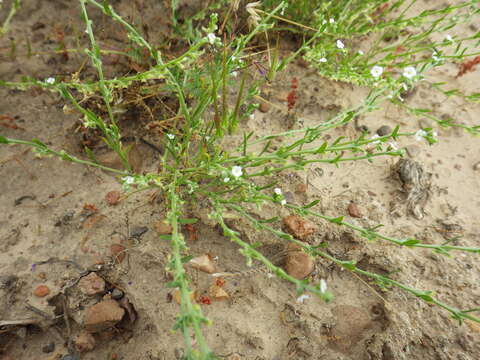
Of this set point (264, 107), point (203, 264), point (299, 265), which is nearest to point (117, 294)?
point (203, 264)

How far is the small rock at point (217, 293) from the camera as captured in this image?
2.04 metres

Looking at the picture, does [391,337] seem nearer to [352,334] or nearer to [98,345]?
[352,334]

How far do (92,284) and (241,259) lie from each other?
894 mm

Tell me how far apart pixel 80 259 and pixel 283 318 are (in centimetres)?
128

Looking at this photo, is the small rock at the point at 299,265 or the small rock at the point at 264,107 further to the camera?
the small rock at the point at 264,107

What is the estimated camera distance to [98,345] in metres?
1.93

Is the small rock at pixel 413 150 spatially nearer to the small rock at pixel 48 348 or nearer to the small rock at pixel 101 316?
the small rock at pixel 101 316

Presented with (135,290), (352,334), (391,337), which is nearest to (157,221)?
(135,290)

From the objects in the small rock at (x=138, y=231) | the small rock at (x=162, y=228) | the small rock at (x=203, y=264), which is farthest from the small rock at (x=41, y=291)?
the small rock at (x=203, y=264)

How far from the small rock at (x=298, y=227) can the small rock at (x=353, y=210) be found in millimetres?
316

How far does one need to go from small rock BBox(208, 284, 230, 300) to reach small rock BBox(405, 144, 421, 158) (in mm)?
1766

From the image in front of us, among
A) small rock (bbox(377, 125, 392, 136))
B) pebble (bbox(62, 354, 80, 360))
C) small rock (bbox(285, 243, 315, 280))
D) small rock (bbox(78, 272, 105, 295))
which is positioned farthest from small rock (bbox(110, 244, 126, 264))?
small rock (bbox(377, 125, 392, 136))

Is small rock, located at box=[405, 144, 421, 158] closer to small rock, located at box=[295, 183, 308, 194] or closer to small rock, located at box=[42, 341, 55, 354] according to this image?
small rock, located at box=[295, 183, 308, 194]

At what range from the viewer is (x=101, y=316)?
1890mm
